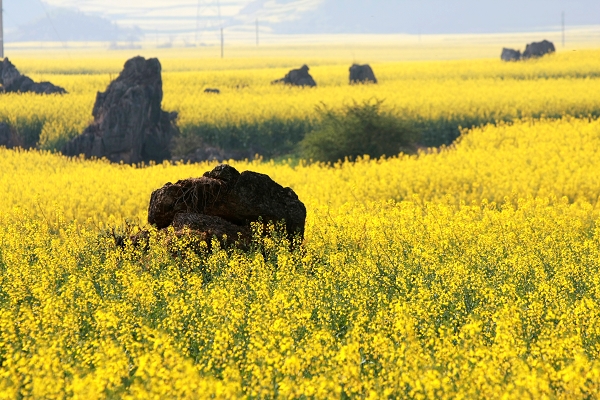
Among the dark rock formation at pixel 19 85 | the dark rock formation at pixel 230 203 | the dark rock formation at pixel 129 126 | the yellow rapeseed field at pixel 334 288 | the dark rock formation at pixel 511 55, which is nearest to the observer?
the yellow rapeseed field at pixel 334 288

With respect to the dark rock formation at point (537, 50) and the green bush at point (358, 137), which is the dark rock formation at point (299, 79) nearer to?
the green bush at point (358, 137)

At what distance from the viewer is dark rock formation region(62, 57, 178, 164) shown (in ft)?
120

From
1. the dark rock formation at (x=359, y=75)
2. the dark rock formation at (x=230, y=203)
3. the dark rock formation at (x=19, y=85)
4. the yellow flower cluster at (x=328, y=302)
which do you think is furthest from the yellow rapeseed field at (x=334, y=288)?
the dark rock formation at (x=359, y=75)

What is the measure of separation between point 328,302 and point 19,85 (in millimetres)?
49020

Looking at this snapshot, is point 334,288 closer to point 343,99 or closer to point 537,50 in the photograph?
point 343,99

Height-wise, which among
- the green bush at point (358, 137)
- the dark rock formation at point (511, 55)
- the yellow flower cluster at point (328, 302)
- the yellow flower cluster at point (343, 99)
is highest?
the dark rock formation at point (511, 55)

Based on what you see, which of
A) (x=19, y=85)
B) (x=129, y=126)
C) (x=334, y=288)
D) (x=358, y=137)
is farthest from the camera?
(x=19, y=85)

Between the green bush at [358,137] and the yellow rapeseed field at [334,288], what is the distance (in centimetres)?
304

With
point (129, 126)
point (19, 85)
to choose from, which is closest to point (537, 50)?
point (19, 85)

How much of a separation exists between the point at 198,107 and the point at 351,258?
32195mm

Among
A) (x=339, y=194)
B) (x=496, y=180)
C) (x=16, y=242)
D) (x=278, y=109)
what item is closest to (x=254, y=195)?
(x=16, y=242)

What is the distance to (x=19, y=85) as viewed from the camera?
55812 millimetres

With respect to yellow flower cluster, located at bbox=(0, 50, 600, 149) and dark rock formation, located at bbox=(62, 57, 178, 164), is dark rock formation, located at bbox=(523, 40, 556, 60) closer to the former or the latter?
yellow flower cluster, located at bbox=(0, 50, 600, 149)

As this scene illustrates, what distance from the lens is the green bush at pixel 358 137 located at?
108 feet
